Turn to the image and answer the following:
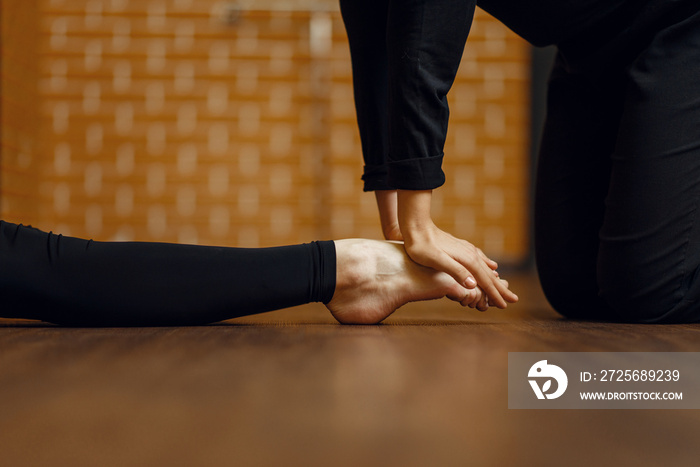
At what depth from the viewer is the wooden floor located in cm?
38

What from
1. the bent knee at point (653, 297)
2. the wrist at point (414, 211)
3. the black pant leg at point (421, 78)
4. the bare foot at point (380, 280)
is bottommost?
the bent knee at point (653, 297)

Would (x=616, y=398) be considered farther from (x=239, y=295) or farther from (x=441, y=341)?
(x=239, y=295)

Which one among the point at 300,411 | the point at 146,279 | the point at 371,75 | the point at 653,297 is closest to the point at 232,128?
the point at 371,75

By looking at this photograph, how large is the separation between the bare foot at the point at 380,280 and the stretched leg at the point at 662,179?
0.95 ft

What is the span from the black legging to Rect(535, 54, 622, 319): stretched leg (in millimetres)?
534

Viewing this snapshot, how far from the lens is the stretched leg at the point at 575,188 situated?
1115 mm

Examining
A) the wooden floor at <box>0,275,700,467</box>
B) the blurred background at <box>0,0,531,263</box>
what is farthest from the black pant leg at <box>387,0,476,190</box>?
the blurred background at <box>0,0,531,263</box>

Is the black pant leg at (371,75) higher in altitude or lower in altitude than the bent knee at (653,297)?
higher

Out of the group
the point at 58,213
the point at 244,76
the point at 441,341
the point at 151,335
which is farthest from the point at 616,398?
the point at 58,213

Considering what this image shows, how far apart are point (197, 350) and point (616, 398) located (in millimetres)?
427

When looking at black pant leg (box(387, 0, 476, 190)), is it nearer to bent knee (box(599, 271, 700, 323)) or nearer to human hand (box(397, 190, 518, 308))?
human hand (box(397, 190, 518, 308))

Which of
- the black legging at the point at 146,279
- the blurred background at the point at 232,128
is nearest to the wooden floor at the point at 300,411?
the black legging at the point at 146,279

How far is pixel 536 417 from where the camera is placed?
1.45 feet

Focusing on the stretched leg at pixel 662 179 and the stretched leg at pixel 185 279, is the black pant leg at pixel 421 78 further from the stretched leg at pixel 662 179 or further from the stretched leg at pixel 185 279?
the stretched leg at pixel 662 179
